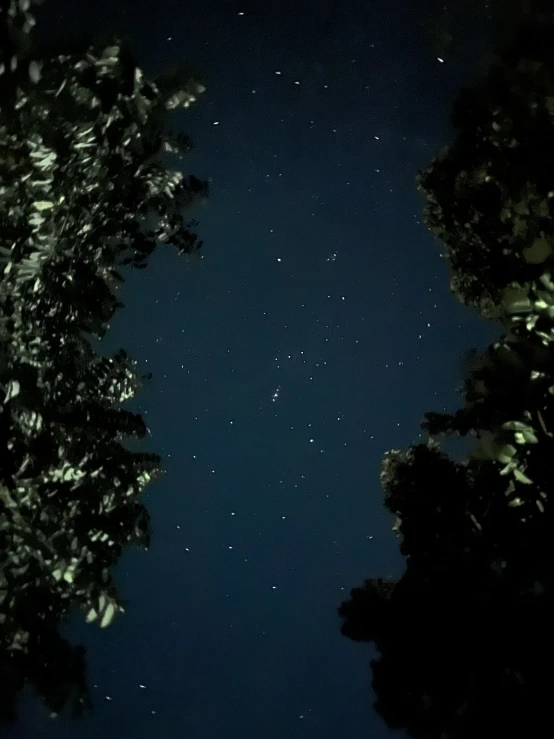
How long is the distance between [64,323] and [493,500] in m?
2.08

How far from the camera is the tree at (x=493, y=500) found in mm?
2262

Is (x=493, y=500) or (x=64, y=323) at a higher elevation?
(x=64, y=323)

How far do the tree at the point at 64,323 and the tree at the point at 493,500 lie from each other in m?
1.36

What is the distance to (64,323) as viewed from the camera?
2.60m


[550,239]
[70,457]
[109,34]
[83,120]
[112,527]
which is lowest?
[112,527]

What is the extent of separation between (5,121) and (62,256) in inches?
24.7

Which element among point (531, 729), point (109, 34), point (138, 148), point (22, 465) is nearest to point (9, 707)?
point (22, 465)

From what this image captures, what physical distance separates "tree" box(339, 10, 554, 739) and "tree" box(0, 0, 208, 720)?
4.47 feet

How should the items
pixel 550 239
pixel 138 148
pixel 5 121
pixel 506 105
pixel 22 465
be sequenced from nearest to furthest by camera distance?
pixel 5 121, pixel 22 465, pixel 550 239, pixel 138 148, pixel 506 105

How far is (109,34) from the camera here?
8.33ft

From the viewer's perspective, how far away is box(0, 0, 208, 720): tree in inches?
85.4

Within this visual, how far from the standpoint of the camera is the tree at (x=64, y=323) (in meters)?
2.17

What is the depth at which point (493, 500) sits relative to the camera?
2.54 m

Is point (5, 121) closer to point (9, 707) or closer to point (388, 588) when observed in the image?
point (9, 707)
